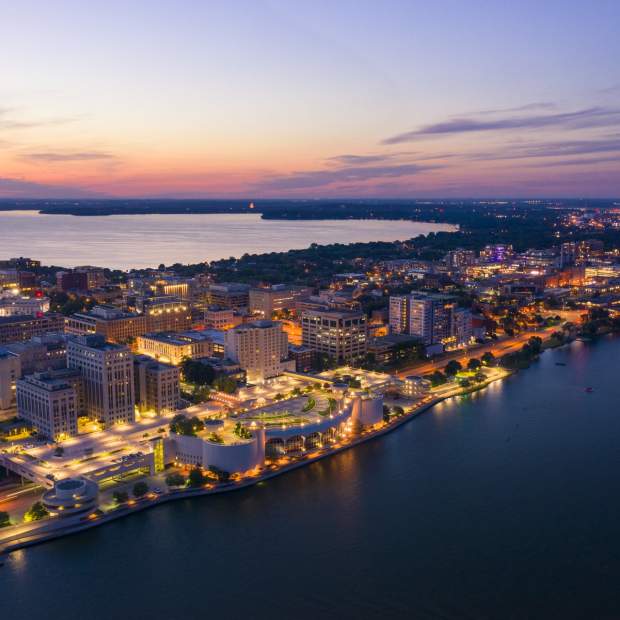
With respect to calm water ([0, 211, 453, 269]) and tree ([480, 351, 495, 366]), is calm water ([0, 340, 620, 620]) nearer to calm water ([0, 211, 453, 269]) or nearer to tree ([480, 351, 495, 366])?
tree ([480, 351, 495, 366])

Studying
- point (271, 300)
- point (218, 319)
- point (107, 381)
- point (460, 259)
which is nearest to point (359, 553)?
point (107, 381)

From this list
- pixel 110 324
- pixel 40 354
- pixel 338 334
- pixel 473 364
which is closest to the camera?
pixel 40 354

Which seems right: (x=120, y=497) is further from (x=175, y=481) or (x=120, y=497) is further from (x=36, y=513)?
(x=36, y=513)

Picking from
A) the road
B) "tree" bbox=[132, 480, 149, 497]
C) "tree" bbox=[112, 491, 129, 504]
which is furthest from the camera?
the road

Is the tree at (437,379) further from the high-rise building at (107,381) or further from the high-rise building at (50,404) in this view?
the high-rise building at (50,404)

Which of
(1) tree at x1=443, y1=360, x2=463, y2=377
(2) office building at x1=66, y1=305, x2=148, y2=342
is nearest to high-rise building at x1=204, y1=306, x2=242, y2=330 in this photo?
(2) office building at x1=66, y1=305, x2=148, y2=342

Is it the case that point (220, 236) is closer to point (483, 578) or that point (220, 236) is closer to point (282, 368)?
point (282, 368)

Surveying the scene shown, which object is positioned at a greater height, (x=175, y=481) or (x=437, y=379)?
(x=437, y=379)
